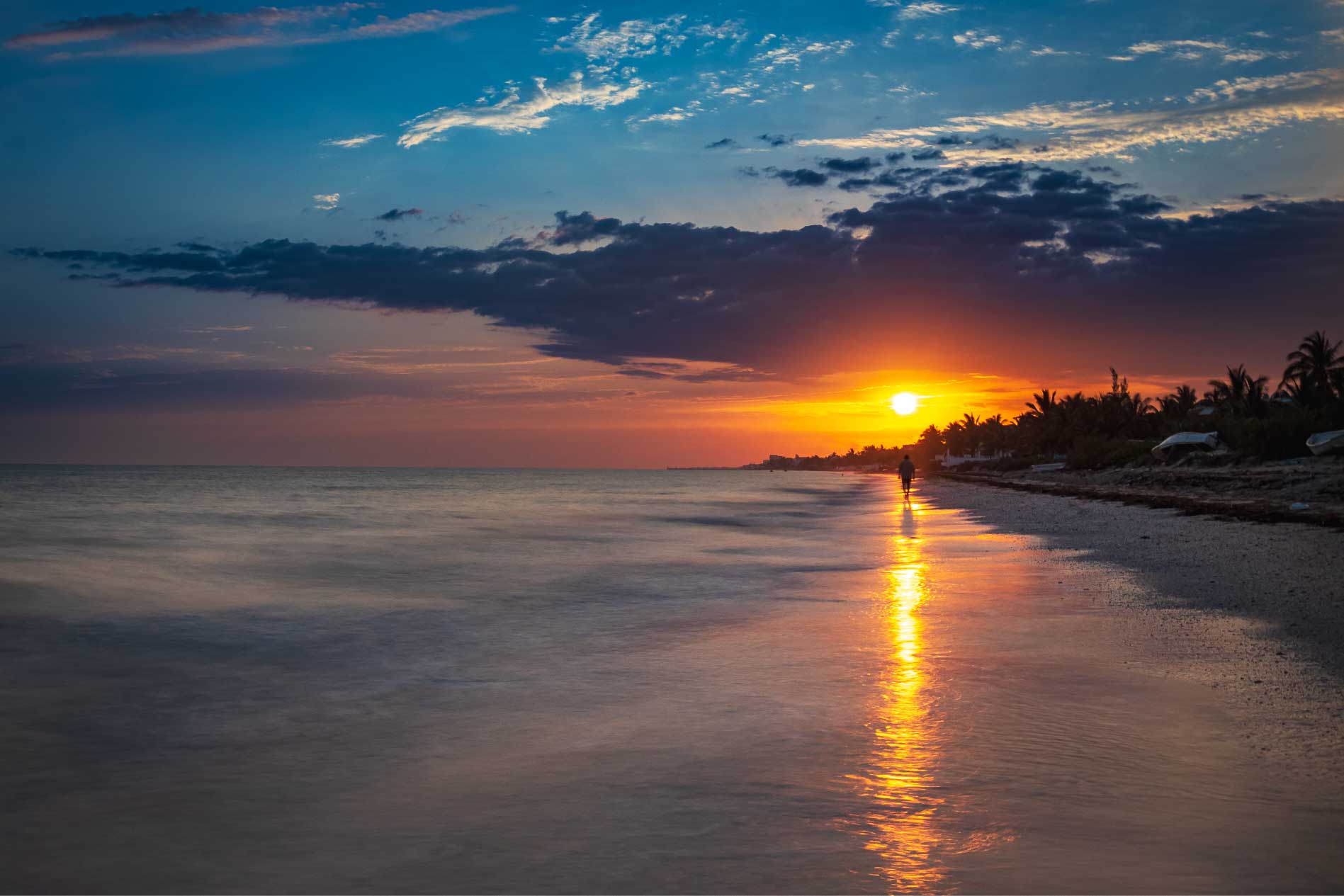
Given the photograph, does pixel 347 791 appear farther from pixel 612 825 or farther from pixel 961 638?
pixel 961 638

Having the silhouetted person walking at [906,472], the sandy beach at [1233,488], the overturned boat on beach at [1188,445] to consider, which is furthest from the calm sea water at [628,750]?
the overturned boat on beach at [1188,445]

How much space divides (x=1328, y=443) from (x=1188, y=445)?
63.3 feet

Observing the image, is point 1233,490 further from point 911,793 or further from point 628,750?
point 628,750

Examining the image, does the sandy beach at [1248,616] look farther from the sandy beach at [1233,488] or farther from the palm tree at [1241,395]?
the palm tree at [1241,395]

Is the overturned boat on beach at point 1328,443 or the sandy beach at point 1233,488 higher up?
the overturned boat on beach at point 1328,443

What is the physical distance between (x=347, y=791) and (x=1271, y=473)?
46.2m

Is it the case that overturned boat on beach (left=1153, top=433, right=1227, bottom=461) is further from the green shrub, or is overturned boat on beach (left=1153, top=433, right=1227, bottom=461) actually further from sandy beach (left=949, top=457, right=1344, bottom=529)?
the green shrub

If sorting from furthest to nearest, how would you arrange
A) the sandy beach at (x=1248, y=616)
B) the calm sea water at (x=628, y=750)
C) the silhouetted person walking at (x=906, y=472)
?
the silhouetted person walking at (x=906, y=472)
the sandy beach at (x=1248, y=616)
the calm sea water at (x=628, y=750)

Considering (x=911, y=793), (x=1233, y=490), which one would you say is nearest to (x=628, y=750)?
(x=911, y=793)

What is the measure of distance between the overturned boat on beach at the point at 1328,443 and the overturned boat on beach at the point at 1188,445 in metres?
14.6

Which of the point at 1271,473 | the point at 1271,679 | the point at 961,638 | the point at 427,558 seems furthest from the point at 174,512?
the point at 1271,473

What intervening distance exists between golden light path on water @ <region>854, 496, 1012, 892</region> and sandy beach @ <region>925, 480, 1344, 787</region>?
2.37 m

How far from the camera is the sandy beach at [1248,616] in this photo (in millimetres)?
7082

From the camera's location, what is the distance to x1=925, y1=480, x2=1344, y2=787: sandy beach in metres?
7.08
